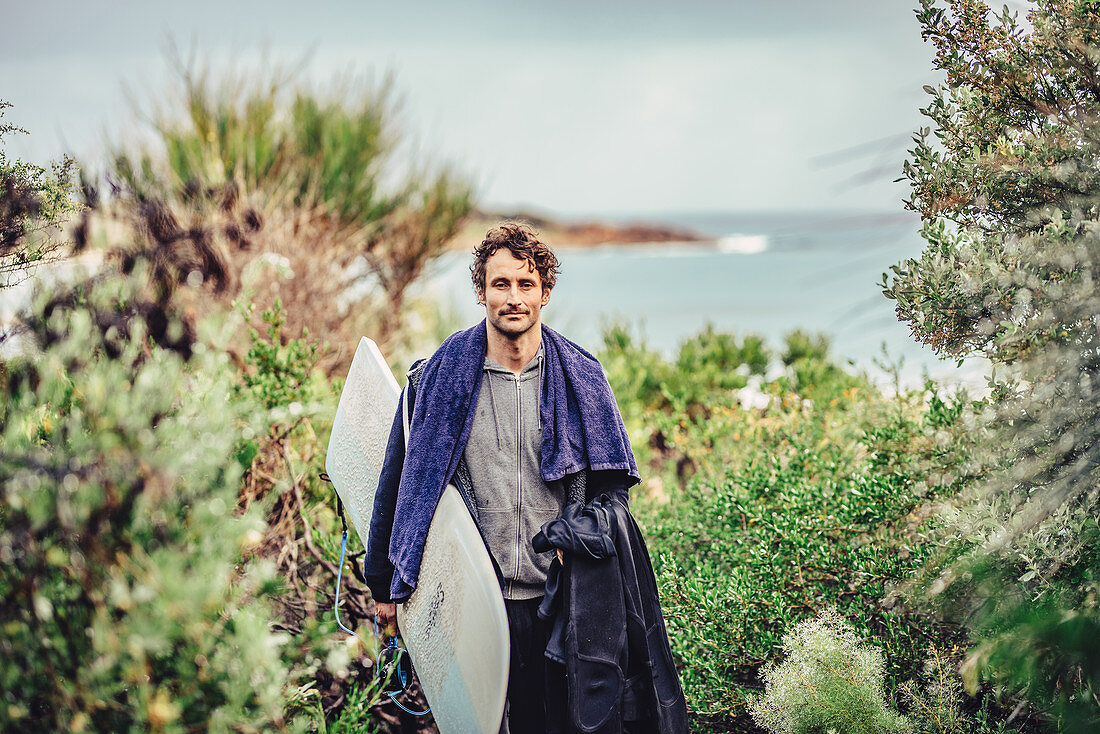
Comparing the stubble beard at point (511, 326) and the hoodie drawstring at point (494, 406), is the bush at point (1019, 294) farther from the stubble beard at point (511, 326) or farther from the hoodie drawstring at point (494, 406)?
the hoodie drawstring at point (494, 406)

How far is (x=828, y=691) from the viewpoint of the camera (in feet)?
8.38

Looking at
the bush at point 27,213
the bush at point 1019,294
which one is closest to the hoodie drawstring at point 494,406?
the bush at point 1019,294

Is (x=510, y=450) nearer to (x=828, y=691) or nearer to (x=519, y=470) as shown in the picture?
(x=519, y=470)

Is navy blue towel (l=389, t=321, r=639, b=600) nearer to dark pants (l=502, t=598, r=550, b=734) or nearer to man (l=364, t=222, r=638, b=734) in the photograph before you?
man (l=364, t=222, r=638, b=734)

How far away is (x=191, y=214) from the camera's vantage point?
6.72 m

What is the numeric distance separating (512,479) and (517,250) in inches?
27.7

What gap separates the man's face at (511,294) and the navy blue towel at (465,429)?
5.3 inches

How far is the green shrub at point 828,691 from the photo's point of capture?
2510mm

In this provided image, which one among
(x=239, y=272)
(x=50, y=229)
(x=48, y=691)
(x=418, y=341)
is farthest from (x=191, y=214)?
(x=48, y=691)

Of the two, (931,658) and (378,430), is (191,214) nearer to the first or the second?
(378,430)

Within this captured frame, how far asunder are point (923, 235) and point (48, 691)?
260 centimetres

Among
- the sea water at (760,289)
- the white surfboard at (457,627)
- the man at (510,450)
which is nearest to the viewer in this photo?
the sea water at (760,289)

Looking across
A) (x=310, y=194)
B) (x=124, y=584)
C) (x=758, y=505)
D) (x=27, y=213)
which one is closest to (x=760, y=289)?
(x=310, y=194)

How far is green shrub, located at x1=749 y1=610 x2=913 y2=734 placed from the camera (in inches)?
98.8
